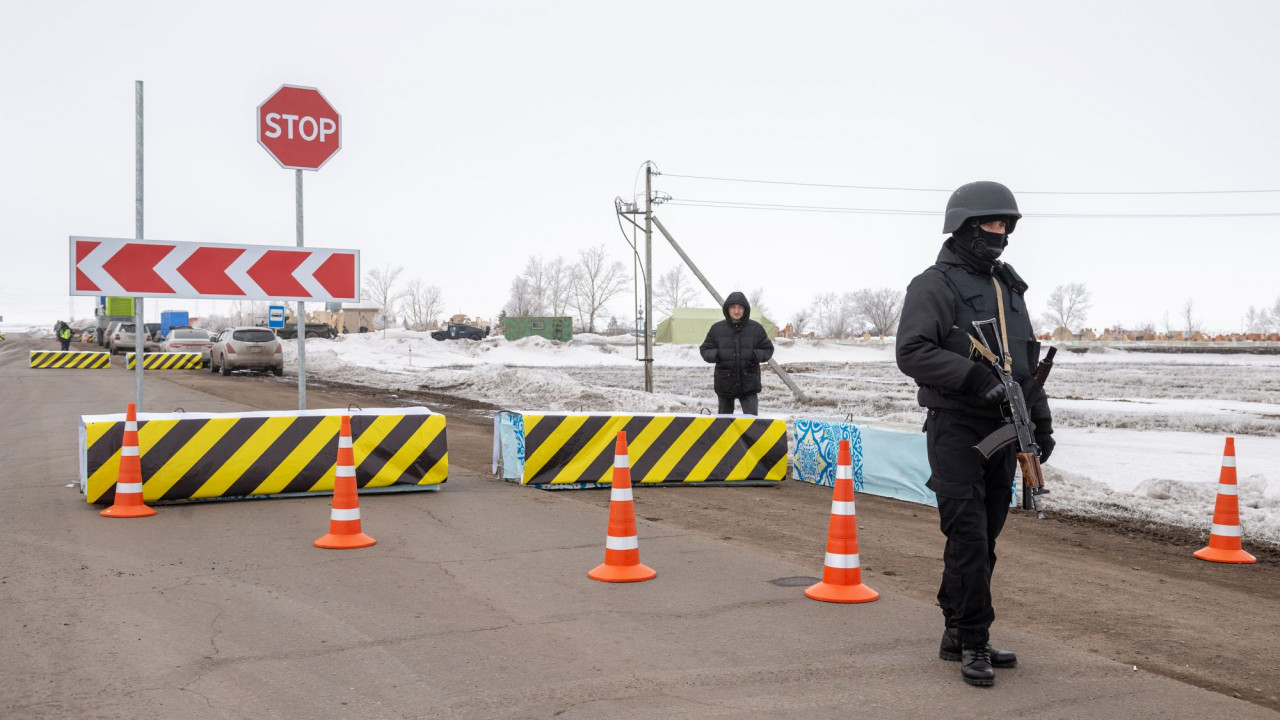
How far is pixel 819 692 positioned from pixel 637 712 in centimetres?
84

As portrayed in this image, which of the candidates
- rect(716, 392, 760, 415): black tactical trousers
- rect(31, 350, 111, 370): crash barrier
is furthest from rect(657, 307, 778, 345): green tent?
rect(716, 392, 760, 415): black tactical trousers

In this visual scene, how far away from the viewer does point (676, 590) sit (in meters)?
6.39

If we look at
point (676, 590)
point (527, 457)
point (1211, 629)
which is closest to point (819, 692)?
point (676, 590)

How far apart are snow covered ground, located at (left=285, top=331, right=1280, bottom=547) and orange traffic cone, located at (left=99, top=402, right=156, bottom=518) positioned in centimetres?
603

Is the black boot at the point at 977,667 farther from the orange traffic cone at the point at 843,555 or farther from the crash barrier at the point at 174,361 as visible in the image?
the crash barrier at the point at 174,361

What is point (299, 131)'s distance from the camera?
10.8 metres

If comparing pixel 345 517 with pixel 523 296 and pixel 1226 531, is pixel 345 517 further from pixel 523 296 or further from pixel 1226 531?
pixel 523 296

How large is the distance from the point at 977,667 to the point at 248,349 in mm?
32372

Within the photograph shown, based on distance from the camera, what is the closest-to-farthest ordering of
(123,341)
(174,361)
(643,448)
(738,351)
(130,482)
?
(130,482) → (643,448) → (738,351) → (174,361) → (123,341)

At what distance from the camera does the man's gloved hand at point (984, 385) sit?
4.52m

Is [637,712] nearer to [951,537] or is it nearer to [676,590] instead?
[951,537]

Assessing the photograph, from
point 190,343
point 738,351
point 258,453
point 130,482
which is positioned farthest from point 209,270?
point 190,343

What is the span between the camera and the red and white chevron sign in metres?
9.90

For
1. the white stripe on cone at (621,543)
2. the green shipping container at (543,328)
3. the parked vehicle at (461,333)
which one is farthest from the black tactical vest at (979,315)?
the parked vehicle at (461,333)
